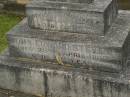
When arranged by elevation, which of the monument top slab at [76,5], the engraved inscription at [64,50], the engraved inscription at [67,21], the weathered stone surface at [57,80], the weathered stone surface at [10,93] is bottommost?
the weathered stone surface at [10,93]

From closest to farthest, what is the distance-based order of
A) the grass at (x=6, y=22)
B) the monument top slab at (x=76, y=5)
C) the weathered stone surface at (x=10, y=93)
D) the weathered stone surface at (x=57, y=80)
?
the weathered stone surface at (x=57, y=80)
the monument top slab at (x=76, y=5)
the weathered stone surface at (x=10, y=93)
the grass at (x=6, y=22)

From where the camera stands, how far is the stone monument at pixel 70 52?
604cm

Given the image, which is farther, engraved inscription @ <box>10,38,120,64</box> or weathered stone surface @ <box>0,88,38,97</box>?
weathered stone surface @ <box>0,88,38,97</box>

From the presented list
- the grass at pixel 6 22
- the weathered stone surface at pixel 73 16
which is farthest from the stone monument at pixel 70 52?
the grass at pixel 6 22

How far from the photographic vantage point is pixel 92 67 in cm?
620

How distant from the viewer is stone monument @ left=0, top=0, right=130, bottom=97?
6.04 m

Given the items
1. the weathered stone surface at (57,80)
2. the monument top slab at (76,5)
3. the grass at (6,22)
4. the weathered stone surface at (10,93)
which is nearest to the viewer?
the weathered stone surface at (57,80)

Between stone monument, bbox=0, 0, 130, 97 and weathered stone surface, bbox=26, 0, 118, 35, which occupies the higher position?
weathered stone surface, bbox=26, 0, 118, 35

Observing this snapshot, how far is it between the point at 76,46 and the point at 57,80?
0.68 meters

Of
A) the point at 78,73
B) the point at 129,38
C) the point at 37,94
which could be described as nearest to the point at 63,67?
the point at 78,73

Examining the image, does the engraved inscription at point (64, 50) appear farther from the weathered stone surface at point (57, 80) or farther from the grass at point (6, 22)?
the grass at point (6, 22)

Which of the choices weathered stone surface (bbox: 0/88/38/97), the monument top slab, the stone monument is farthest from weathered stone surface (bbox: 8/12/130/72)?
weathered stone surface (bbox: 0/88/38/97)

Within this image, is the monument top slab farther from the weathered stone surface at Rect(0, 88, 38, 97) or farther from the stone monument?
the weathered stone surface at Rect(0, 88, 38, 97)

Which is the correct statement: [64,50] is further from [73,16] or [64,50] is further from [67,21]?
[73,16]
